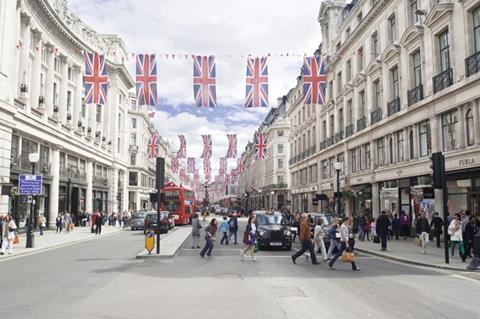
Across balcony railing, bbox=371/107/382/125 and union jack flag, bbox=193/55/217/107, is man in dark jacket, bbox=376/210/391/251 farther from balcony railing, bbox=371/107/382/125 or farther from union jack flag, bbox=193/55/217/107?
balcony railing, bbox=371/107/382/125

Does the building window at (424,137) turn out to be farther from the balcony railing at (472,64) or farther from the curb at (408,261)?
the curb at (408,261)

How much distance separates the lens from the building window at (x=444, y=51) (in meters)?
22.9

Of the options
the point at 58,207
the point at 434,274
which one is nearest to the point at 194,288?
the point at 434,274

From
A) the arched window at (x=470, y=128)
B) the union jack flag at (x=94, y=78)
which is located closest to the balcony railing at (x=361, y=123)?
the arched window at (x=470, y=128)

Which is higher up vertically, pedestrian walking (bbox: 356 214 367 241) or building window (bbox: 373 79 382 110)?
building window (bbox: 373 79 382 110)

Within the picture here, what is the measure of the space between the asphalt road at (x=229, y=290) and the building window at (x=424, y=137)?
11383 millimetres

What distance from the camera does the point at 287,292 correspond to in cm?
953

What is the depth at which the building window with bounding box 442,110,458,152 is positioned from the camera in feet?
72.9

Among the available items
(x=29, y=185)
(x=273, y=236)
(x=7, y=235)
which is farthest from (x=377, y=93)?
(x=7, y=235)

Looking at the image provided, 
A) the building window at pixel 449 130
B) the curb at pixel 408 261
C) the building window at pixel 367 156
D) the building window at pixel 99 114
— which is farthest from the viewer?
the building window at pixel 99 114

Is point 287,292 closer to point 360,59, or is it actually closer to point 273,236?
point 273,236

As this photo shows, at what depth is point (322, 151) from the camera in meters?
45.1

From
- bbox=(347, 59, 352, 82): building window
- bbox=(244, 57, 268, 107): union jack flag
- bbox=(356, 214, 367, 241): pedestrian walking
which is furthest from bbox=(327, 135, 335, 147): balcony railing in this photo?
bbox=(244, 57, 268, 107): union jack flag

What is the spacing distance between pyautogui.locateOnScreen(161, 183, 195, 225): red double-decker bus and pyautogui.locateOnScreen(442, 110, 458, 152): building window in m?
26.2
